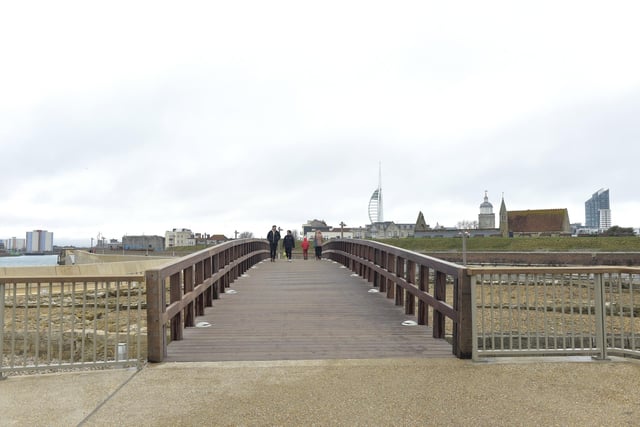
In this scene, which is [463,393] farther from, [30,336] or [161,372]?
[30,336]

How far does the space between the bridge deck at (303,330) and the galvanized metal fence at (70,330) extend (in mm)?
806

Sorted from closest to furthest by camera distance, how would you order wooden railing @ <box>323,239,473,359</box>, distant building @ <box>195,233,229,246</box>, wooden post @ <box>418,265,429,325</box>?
wooden railing @ <box>323,239,473,359</box> < wooden post @ <box>418,265,429,325</box> < distant building @ <box>195,233,229,246</box>

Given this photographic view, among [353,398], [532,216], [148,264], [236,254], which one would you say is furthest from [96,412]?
[532,216]

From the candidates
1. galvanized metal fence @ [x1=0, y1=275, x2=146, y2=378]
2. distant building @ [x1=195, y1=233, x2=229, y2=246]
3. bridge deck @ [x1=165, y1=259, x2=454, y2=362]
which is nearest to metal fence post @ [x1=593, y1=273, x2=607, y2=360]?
bridge deck @ [x1=165, y1=259, x2=454, y2=362]

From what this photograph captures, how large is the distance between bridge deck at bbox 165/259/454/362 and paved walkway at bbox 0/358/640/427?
364 mm

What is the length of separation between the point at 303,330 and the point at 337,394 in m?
2.45

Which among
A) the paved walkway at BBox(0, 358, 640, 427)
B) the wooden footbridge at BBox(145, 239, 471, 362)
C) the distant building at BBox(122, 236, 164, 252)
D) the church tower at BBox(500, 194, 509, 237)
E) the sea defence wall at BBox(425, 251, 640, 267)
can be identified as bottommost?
the distant building at BBox(122, 236, 164, 252)


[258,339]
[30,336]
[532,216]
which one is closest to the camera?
[258,339]

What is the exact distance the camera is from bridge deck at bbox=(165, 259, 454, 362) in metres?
5.44

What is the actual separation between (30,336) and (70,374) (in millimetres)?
9436

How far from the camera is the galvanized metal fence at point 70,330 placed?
15.3 ft

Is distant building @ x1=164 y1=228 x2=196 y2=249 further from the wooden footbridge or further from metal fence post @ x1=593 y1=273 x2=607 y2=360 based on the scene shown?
metal fence post @ x1=593 y1=273 x2=607 y2=360

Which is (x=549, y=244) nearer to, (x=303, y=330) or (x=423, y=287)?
(x=423, y=287)

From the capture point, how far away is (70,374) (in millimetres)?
4738
